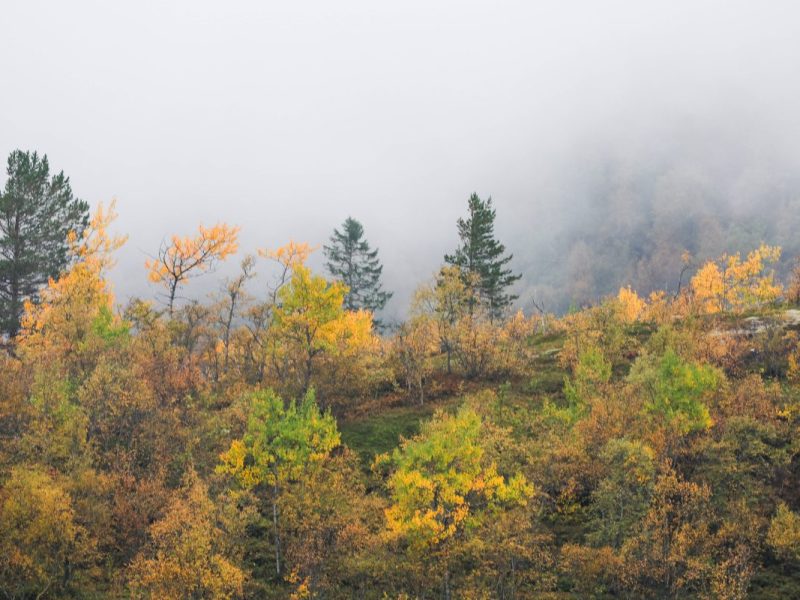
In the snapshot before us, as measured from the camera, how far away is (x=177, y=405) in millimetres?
41656

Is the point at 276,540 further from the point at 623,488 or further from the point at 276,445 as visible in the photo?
the point at 623,488

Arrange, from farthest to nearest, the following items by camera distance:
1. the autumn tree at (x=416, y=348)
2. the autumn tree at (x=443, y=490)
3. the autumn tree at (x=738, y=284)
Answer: the autumn tree at (x=738, y=284) → the autumn tree at (x=416, y=348) → the autumn tree at (x=443, y=490)

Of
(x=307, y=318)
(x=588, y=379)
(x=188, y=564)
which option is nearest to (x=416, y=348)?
(x=307, y=318)

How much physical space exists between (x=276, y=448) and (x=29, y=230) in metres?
47.0

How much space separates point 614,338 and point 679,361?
57.3 ft

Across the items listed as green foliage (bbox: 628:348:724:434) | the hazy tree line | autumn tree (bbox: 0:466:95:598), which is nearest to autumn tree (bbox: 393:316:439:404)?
the hazy tree line

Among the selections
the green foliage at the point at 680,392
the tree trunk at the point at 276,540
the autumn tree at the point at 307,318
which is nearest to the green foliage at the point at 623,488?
the green foliage at the point at 680,392

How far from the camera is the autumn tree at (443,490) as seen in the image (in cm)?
2581

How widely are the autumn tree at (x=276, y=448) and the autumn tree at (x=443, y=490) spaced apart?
7.20 m

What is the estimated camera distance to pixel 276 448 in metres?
32.7

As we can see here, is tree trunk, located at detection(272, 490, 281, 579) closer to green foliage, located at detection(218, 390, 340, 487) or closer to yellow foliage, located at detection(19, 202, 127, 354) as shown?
green foliage, located at detection(218, 390, 340, 487)

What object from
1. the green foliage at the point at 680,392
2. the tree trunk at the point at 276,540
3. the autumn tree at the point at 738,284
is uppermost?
the autumn tree at the point at 738,284

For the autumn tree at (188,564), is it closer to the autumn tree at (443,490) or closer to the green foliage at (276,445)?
the green foliage at (276,445)

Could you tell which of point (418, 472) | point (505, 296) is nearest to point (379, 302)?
point (505, 296)
